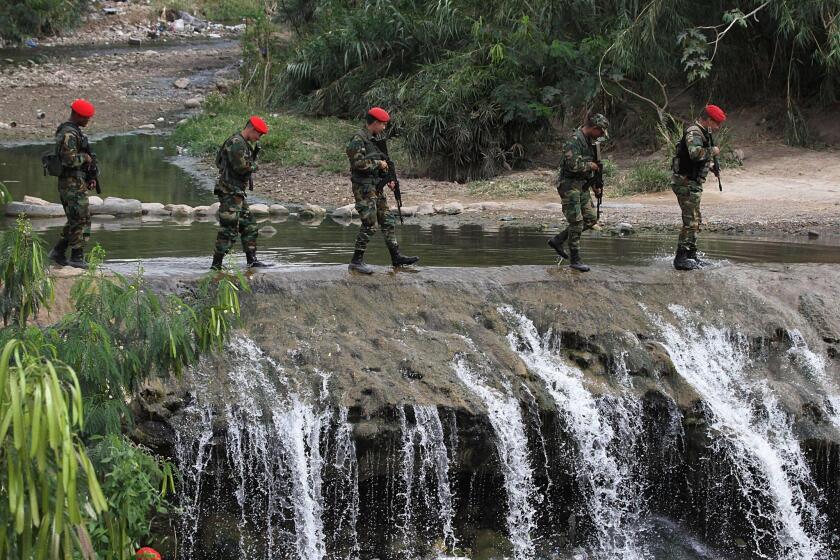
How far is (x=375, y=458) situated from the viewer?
7930mm

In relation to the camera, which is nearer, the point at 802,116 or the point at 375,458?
the point at 375,458

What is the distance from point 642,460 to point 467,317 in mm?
1770

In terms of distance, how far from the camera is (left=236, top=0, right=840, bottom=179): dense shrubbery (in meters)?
18.1

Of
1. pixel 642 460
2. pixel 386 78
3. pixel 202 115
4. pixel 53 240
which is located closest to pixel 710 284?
pixel 642 460

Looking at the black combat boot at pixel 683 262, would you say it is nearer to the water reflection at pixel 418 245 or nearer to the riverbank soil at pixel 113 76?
the water reflection at pixel 418 245

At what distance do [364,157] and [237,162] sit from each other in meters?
1.05

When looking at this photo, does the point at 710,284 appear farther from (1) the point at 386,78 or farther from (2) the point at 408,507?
(1) the point at 386,78

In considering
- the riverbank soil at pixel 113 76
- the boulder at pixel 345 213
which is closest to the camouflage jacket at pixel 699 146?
the boulder at pixel 345 213

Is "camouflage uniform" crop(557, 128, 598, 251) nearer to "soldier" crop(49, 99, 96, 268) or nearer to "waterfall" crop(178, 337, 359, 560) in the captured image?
"waterfall" crop(178, 337, 359, 560)

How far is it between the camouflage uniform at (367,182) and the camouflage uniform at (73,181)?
2166mm

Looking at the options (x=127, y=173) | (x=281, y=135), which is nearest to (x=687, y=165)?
(x=127, y=173)

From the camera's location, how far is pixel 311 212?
51.0ft

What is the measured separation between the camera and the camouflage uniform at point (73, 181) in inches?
352

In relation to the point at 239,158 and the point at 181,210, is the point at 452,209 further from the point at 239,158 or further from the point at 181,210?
the point at 239,158
